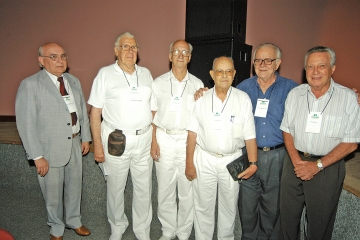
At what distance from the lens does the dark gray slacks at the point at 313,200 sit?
1716 mm

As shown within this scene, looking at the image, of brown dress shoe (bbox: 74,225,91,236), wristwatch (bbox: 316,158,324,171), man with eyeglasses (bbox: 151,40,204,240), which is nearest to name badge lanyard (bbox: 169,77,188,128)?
man with eyeglasses (bbox: 151,40,204,240)

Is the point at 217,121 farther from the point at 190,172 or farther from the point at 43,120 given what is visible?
the point at 43,120

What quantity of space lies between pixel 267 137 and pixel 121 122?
3.95ft

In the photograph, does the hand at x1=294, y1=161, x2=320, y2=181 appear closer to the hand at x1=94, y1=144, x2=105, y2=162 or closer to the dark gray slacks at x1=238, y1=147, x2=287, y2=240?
the dark gray slacks at x1=238, y1=147, x2=287, y2=240

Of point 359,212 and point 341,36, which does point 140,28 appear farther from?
point 359,212

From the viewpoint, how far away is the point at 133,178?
2297mm

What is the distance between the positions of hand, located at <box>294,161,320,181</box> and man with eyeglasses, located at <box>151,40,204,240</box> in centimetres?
90

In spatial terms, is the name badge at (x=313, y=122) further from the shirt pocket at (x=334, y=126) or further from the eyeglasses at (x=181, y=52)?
the eyeglasses at (x=181, y=52)

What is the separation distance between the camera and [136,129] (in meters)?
2.13

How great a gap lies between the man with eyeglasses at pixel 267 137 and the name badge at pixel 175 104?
A: 0.61m

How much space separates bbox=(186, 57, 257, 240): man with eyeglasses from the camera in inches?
74.7

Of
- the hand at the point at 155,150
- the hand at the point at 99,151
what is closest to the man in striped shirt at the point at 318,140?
the hand at the point at 155,150

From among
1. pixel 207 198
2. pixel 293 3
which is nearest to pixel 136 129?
pixel 207 198

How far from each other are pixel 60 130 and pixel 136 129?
654 millimetres
